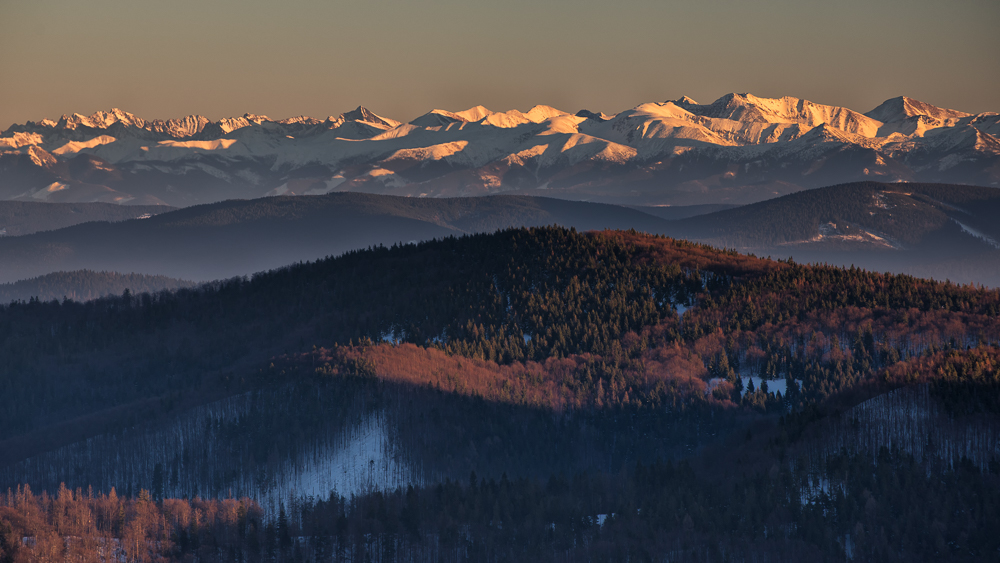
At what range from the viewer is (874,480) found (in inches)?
7372

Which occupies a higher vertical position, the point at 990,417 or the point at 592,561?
the point at 990,417

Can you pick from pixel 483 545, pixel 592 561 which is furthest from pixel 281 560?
pixel 592 561

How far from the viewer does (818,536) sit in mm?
179125

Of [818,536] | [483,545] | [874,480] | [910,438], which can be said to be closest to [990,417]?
[910,438]

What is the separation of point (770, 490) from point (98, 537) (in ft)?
335

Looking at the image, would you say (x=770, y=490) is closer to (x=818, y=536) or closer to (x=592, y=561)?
(x=818, y=536)

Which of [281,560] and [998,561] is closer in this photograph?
[998,561]

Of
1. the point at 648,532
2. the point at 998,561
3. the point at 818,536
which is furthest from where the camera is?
the point at 648,532

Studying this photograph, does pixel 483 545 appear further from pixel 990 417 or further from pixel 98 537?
pixel 990 417

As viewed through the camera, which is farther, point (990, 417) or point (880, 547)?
point (990, 417)

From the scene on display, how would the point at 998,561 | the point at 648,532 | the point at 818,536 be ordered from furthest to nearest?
the point at 648,532
the point at 818,536
the point at 998,561

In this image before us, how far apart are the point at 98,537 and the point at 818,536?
107 m

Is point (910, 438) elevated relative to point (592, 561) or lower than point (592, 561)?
elevated

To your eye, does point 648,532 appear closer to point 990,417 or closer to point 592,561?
point 592,561
